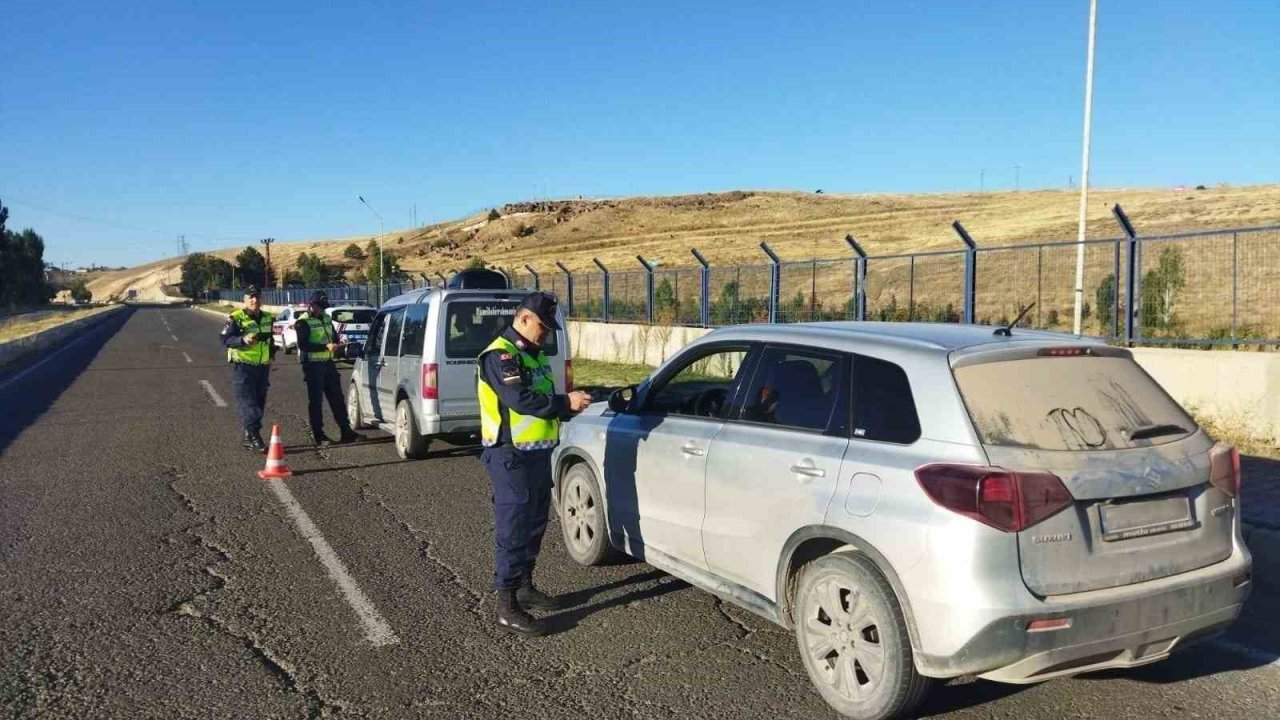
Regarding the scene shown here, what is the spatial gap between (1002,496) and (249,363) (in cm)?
914

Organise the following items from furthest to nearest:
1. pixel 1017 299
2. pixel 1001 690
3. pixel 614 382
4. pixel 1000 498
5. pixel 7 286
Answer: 1. pixel 7 286
2. pixel 1017 299
3. pixel 614 382
4. pixel 1001 690
5. pixel 1000 498

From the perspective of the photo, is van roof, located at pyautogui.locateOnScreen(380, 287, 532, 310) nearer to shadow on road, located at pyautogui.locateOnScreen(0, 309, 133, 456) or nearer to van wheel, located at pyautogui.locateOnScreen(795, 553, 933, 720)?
shadow on road, located at pyautogui.locateOnScreen(0, 309, 133, 456)

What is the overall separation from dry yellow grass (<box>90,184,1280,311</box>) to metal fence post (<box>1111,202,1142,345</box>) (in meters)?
27.2

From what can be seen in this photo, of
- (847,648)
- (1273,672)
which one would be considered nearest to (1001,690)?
(847,648)

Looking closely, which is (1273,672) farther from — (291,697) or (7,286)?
(7,286)

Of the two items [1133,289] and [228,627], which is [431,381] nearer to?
[228,627]

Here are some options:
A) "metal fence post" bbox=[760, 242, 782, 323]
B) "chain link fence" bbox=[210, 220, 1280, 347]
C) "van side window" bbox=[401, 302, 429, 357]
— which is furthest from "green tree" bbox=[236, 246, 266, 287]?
"van side window" bbox=[401, 302, 429, 357]

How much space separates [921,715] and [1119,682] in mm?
1089

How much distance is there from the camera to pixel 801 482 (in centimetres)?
415

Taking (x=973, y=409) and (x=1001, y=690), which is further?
(x=1001, y=690)

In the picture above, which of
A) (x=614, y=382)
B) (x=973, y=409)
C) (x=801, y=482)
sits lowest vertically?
(x=614, y=382)

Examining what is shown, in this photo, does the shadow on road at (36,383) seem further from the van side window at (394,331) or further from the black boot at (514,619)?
the black boot at (514,619)

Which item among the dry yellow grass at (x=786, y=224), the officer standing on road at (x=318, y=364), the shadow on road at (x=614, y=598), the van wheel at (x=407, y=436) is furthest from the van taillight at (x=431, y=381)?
the dry yellow grass at (x=786, y=224)

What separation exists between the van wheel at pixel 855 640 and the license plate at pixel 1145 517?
87 centimetres
